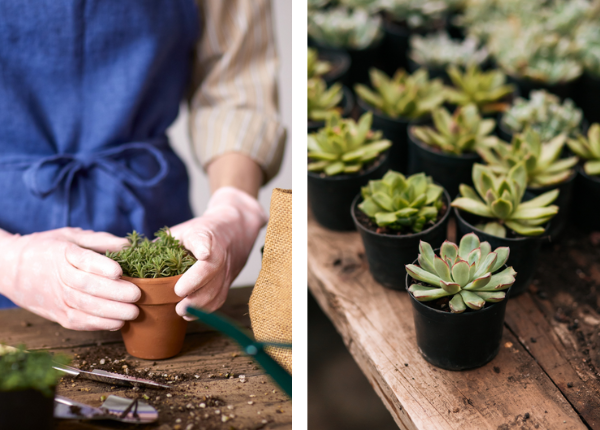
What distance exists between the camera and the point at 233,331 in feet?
1.58

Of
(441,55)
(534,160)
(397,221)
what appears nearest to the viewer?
(397,221)

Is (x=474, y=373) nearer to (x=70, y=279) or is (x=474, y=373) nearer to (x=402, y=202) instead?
(x=402, y=202)

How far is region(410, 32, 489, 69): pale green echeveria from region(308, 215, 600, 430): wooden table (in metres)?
0.85

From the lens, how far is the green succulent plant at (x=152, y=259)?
0.57m

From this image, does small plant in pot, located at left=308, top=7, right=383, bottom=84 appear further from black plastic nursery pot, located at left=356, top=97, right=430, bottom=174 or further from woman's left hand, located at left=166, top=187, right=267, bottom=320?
woman's left hand, located at left=166, top=187, right=267, bottom=320

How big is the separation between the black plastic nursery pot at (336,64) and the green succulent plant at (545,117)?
474mm

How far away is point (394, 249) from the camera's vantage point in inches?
29.7

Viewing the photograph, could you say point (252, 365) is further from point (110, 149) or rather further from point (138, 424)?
point (110, 149)

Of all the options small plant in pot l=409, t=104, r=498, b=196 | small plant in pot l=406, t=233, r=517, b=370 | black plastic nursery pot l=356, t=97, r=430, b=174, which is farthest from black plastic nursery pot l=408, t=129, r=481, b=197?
small plant in pot l=406, t=233, r=517, b=370

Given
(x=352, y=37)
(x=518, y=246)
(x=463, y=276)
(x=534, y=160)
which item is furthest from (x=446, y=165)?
(x=352, y=37)

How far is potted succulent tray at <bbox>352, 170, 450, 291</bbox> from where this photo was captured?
0.75 metres

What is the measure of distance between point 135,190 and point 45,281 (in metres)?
0.28

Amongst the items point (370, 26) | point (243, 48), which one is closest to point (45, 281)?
point (243, 48)

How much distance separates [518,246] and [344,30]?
98cm
